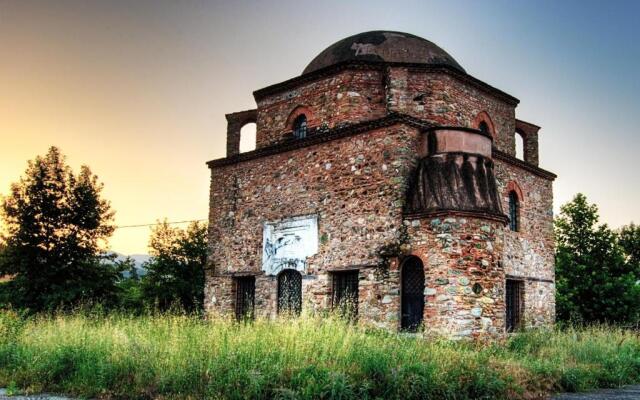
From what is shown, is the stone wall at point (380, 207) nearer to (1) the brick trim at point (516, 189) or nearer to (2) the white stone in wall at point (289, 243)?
(1) the brick trim at point (516, 189)

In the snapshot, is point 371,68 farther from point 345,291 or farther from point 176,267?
point 176,267

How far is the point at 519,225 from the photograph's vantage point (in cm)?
1789

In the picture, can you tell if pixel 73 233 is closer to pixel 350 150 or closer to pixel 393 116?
pixel 350 150

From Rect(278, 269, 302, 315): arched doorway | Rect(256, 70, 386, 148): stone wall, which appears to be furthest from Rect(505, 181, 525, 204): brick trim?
Rect(278, 269, 302, 315): arched doorway

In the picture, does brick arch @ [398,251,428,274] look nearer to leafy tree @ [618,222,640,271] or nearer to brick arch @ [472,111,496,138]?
brick arch @ [472,111,496,138]

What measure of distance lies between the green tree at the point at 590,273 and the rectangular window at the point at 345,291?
38.1 feet

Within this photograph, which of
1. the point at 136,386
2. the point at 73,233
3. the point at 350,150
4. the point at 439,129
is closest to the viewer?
the point at 136,386

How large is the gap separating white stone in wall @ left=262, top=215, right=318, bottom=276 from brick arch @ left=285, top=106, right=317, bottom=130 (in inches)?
121

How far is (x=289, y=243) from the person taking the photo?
1689 centimetres

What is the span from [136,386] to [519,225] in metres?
13.2

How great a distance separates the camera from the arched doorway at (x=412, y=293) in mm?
14094

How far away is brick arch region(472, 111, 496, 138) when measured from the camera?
17859 millimetres

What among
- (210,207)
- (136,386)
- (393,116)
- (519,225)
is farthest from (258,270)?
(136,386)

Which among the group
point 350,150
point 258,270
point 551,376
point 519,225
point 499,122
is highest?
point 499,122
